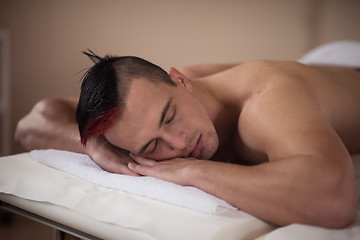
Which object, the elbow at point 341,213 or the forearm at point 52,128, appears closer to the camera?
the elbow at point 341,213

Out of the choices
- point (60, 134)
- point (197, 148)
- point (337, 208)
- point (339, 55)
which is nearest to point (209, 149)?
point (197, 148)

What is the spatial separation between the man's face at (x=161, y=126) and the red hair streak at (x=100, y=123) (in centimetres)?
2

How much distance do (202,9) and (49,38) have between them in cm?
110

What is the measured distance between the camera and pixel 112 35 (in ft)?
9.54

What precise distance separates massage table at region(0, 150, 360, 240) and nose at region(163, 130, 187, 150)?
164mm

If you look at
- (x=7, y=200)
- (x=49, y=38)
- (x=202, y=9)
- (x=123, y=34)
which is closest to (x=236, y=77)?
(x=7, y=200)

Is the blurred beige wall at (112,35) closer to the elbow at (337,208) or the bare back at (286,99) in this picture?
the bare back at (286,99)

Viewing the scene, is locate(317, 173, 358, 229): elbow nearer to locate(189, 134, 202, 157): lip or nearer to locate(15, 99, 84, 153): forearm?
locate(189, 134, 202, 157): lip

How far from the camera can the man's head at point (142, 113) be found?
3.46 feet

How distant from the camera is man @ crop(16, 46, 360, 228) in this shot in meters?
0.84

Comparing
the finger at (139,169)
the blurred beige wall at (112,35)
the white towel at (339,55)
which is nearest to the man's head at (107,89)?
the finger at (139,169)

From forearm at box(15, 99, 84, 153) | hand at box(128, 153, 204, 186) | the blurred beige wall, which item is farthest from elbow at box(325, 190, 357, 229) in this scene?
the blurred beige wall

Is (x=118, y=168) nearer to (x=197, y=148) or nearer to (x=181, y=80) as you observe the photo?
(x=197, y=148)

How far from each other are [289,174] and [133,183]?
38 cm
